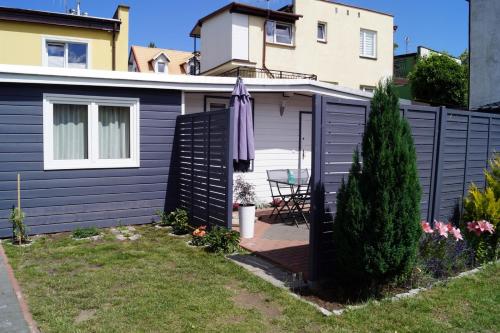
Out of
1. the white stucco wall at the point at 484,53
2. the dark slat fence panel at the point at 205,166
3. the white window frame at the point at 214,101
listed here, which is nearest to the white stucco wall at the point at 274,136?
the white window frame at the point at 214,101

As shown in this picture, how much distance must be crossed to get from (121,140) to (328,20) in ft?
59.3

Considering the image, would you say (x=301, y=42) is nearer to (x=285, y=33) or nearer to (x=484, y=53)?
(x=285, y=33)

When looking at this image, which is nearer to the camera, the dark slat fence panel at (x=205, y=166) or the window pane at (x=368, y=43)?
the dark slat fence panel at (x=205, y=166)

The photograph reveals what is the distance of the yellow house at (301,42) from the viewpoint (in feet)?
66.7

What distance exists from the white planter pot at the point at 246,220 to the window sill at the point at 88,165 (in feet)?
7.29

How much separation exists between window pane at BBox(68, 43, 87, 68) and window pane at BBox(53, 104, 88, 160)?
27.7 ft

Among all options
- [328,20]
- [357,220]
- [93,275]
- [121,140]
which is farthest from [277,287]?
[328,20]

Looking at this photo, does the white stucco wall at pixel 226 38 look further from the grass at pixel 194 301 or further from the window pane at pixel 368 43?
the grass at pixel 194 301

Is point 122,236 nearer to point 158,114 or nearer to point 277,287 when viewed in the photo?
point 158,114

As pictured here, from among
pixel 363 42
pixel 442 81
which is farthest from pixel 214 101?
pixel 363 42

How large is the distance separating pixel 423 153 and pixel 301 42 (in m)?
17.6

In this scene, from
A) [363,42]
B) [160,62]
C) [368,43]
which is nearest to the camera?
[363,42]

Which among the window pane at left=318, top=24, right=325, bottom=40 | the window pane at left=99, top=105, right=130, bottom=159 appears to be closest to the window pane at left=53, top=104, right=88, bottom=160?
the window pane at left=99, top=105, right=130, bottom=159

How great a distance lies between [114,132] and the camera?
7.77m
